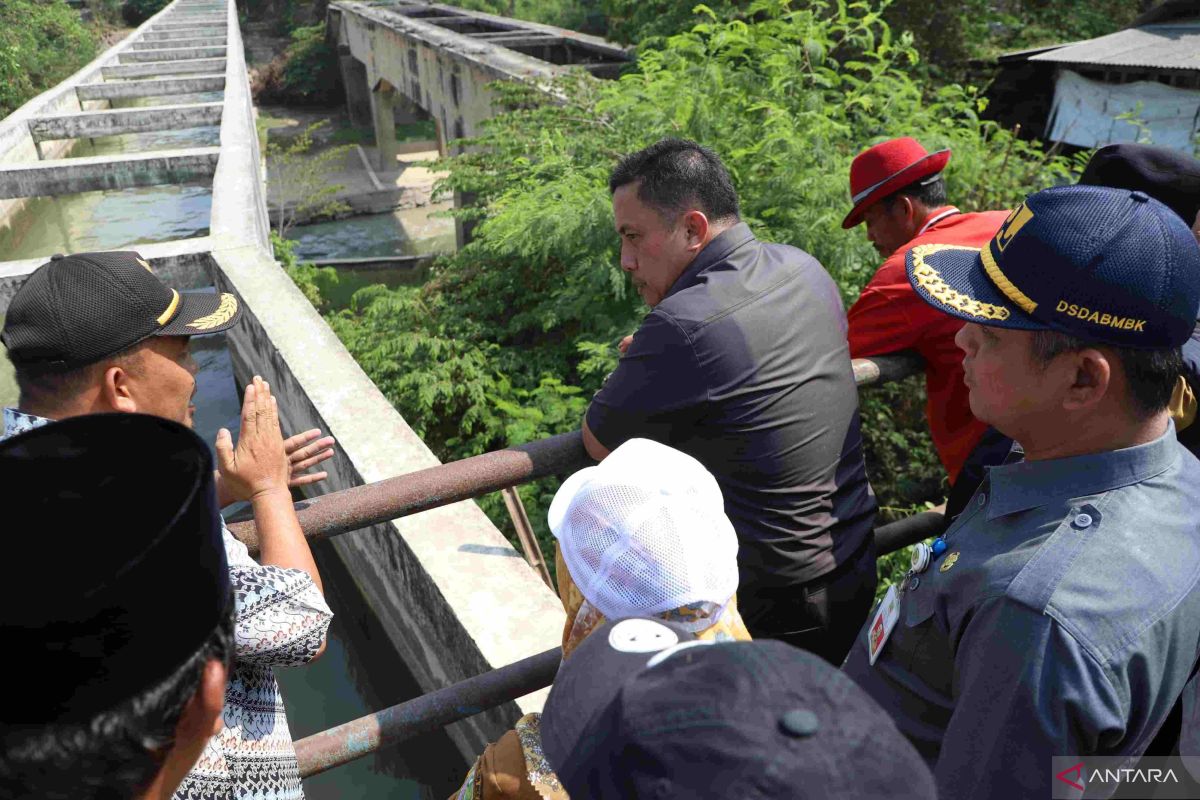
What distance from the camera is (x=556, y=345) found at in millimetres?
6711

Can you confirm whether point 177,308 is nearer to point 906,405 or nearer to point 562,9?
point 906,405

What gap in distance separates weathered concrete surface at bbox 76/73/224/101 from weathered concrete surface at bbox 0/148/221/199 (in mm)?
7377

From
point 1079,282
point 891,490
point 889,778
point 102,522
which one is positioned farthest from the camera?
point 891,490

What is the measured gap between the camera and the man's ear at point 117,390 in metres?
1.63

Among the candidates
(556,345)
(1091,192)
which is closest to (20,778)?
(1091,192)

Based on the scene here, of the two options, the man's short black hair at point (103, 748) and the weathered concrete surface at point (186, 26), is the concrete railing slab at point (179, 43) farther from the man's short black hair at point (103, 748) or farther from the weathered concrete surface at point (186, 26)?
the man's short black hair at point (103, 748)

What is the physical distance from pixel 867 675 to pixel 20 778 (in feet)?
4.45

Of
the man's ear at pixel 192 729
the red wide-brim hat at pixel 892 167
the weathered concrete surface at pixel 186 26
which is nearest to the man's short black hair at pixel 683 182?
the red wide-brim hat at pixel 892 167

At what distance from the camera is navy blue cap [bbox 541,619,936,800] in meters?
0.80

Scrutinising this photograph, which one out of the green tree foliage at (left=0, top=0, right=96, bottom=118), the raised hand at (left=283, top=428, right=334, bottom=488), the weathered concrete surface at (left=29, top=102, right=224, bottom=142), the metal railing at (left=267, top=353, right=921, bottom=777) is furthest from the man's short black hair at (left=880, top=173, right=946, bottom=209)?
the green tree foliage at (left=0, top=0, right=96, bottom=118)

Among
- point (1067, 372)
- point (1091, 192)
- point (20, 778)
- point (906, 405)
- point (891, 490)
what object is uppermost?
point (1091, 192)

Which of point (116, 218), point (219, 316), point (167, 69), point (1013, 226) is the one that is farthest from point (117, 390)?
point (167, 69)

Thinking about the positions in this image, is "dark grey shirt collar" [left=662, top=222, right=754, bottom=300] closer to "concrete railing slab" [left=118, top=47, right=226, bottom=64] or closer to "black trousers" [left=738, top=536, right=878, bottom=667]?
"black trousers" [left=738, top=536, right=878, bottom=667]

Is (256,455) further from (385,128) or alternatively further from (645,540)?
Answer: (385,128)
